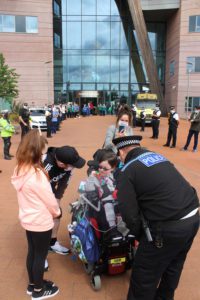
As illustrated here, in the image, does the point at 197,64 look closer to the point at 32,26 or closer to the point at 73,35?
the point at 73,35

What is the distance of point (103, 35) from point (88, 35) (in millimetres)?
1909

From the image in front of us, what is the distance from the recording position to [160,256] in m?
2.31

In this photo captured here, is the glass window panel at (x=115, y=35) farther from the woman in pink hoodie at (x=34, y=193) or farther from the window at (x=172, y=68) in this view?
the woman in pink hoodie at (x=34, y=193)

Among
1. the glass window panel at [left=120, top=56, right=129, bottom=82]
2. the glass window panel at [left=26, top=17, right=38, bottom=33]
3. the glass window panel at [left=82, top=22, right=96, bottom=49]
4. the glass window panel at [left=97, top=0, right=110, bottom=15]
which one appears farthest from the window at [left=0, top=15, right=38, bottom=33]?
the glass window panel at [left=120, top=56, right=129, bottom=82]

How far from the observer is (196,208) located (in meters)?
2.37

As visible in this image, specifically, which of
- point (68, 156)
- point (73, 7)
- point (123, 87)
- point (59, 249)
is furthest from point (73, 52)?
point (68, 156)

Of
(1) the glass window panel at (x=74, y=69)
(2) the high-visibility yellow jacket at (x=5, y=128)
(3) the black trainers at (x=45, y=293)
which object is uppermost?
(1) the glass window panel at (x=74, y=69)

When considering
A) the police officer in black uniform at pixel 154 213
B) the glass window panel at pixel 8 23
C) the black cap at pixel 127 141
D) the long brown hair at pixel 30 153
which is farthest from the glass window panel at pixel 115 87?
the police officer in black uniform at pixel 154 213

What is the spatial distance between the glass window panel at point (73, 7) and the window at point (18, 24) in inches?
200

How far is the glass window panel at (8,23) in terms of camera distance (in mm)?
35719

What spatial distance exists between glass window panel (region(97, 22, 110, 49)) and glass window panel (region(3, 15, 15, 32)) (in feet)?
34.4

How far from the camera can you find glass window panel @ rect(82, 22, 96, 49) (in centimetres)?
3925

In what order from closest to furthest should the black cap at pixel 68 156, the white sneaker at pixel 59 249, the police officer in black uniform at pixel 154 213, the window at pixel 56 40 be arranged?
the police officer in black uniform at pixel 154 213, the black cap at pixel 68 156, the white sneaker at pixel 59 249, the window at pixel 56 40

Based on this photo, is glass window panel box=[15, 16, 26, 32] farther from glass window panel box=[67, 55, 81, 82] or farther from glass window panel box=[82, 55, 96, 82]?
glass window panel box=[82, 55, 96, 82]
